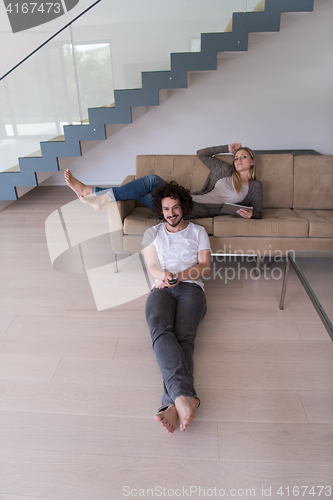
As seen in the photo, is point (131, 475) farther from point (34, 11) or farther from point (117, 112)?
point (34, 11)

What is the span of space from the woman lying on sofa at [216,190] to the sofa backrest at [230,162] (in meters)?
0.14

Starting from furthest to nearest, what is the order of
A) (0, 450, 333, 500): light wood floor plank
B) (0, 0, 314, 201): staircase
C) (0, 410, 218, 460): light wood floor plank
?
(0, 0, 314, 201): staircase → (0, 410, 218, 460): light wood floor plank → (0, 450, 333, 500): light wood floor plank

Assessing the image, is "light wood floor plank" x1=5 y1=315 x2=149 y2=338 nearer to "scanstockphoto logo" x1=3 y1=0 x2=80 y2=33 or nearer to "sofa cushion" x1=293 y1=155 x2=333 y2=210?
"sofa cushion" x1=293 y1=155 x2=333 y2=210

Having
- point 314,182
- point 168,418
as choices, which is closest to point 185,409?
point 168,418

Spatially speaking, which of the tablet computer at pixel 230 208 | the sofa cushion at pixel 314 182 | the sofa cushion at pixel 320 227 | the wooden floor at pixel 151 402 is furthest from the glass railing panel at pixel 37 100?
the sofa cushion at pixel 320 227

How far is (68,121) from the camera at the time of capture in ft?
11.7

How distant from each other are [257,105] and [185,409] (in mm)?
4207

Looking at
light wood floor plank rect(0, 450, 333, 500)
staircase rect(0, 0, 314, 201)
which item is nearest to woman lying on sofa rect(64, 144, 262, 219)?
staircase rect(0, 0, 314, 201)

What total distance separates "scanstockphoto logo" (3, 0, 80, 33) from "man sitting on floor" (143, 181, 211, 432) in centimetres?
342

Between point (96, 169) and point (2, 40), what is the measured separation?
1912mm

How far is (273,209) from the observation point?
2734 millimetres

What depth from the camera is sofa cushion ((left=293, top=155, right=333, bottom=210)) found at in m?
2.65

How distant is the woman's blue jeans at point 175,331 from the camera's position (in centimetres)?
141

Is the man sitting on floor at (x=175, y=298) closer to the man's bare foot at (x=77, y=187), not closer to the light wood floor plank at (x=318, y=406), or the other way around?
the light wood floor plank at (x=318, y=406)
